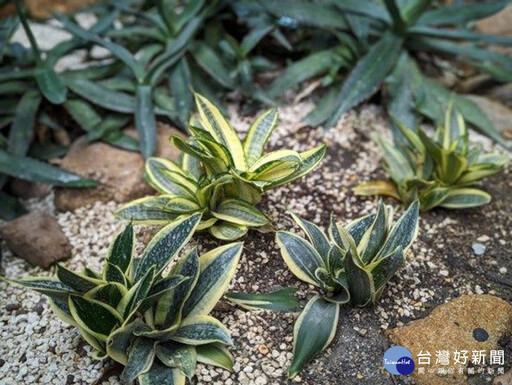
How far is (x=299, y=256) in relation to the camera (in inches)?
68.2

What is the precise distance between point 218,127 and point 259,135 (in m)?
0.13

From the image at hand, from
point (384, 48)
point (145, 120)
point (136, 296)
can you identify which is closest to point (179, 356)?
point (136, 296)

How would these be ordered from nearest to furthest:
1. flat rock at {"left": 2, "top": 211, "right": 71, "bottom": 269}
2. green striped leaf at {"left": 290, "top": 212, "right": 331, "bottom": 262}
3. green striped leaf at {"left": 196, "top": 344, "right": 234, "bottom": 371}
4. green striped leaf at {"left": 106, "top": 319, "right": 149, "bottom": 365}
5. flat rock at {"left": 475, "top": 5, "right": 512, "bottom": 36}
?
1. green striped leaf at {"left": 106, "top": 319, "right": 149, "bottom": 365}
2. green striped leaf at {"left": 196, "top": 344, "right": 234, "bottom": 371}
3. green striped leaf at {"left": 290, "top": 212, "right": 331, "bottom": 262}
4. flat rock at {"left": 2, "top": 211, "right": 71, "bottom": 269}
5. flat rock at {"left": 475, "top": 5, "right": 512, "bottom": 36}

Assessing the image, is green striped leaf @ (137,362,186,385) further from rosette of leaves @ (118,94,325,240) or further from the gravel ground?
rosette of leaves @ (118,94,325,240)

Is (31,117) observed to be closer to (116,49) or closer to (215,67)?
(116,49)

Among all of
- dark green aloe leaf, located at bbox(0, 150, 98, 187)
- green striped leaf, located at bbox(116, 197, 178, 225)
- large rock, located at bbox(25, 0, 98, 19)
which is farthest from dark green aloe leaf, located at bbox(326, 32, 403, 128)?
large rock, located at bbox(25, 0, 98, 19)

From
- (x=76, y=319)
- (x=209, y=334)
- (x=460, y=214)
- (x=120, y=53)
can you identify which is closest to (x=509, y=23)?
(x=460, y=214)

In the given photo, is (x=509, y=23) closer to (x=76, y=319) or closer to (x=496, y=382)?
(x=496, y=382)

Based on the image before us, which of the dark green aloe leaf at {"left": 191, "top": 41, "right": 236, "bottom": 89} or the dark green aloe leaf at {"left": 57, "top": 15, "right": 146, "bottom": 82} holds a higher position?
the dark green aloe leaf at {"left": 57, "top": 15, "right": 146, "bottom": 82}

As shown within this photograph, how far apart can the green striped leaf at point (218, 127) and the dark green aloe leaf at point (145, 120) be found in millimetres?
419

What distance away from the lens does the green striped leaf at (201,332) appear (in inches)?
59.1

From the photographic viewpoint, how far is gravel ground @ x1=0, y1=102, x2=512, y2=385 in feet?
5.23

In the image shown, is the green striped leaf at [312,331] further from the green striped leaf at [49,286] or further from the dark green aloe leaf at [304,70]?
the dark green aloe leaf at [304,70]

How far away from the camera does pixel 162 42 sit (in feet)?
8.51
